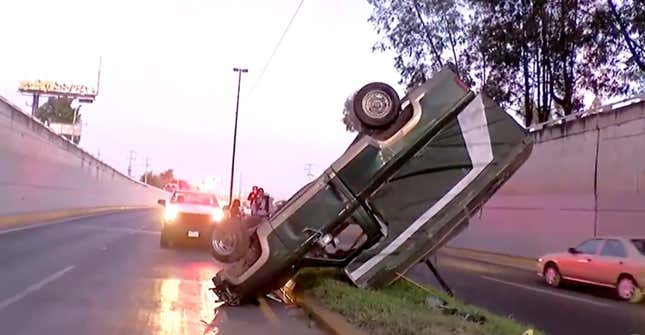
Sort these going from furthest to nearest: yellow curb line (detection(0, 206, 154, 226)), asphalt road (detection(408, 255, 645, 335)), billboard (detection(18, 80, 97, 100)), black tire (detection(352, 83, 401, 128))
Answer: billboard (detection(18, 80, 97, 100)), yellow curb line (detection(0, 206, 154, 226)), asphalt road (detection(408, 255, 645, 335)), black tire (detection(352, 83, 401, 128))

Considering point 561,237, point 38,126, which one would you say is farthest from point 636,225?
point 38,126

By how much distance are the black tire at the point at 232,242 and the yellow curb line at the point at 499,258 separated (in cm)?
1549

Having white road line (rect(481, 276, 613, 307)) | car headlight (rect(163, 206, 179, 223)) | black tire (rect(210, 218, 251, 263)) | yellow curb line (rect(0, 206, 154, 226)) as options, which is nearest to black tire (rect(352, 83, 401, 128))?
black tire (rect(210, 218, 251, 263))

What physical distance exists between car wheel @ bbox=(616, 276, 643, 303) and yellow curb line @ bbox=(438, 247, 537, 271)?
7725 millimetres

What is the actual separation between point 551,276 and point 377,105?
34.3 ft

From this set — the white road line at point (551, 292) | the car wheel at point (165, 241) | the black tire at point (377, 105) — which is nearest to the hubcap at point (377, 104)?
the black tire at point (377, 105)

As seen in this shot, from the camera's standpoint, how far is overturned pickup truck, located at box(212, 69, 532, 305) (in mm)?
9992

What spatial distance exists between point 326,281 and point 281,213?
1.77 metres

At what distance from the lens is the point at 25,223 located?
2930 cm

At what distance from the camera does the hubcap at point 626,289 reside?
15.4 metres

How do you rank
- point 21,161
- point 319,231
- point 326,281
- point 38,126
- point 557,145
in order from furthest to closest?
point 38,126 < point 21,161 < point 557,145 < point 326,281 < point 319,231

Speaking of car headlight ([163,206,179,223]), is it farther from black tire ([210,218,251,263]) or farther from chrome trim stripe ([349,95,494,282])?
chrome trim stripe ([349,95,494,282])

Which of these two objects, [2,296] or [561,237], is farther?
[561,237]

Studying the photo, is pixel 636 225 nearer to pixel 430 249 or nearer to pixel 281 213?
pixel 430 249
